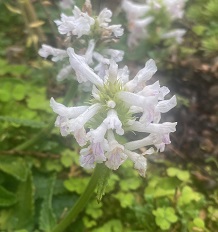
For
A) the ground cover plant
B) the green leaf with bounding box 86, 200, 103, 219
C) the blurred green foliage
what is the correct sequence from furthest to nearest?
the blurred green foliage → the green leaf with bounding box 86, 200, 103, 219 → the ground cover plant

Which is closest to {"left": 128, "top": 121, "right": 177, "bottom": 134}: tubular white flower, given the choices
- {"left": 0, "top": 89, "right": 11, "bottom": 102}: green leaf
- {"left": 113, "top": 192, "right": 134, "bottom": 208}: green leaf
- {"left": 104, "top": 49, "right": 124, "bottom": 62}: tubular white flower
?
{"left": 104, "top": 49, "right": 124, "bottom": 62}: tubular white flower

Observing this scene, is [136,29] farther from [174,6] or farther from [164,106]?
[164,106]

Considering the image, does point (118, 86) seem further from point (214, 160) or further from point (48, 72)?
point (48, 72)

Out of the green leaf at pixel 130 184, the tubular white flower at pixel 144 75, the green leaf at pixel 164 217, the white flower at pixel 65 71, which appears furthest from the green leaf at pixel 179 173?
the tubular white flower at pixel 144 75

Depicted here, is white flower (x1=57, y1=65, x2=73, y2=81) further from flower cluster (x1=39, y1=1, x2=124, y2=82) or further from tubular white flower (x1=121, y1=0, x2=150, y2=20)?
tubular white flower (x1=121, y1=0, x2=150, y2=20)

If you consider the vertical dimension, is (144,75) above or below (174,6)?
above

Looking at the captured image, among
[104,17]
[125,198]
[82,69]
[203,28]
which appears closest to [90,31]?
[104,17]
